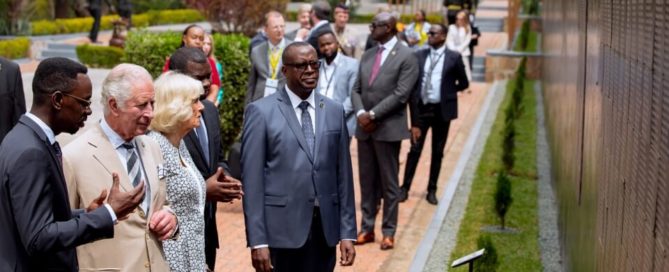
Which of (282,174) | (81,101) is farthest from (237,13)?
(81,101)

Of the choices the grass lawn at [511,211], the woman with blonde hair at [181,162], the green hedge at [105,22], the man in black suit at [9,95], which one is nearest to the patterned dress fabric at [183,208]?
the woman with blonde hair at [181,162]

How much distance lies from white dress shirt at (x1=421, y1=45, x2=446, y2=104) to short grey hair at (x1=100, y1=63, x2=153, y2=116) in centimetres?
762

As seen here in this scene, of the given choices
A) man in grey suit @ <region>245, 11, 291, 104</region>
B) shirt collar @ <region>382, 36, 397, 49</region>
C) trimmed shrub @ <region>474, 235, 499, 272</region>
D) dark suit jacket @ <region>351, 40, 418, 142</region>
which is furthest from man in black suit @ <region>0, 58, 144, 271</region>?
man in grey suit @ <region>245, 11, 291, 104</region>

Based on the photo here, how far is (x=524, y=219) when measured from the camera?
1263 cm

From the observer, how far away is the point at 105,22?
36.7 metres

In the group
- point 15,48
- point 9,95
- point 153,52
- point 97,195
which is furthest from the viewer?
point 15,48

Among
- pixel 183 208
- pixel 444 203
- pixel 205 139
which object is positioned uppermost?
pixel 205 139

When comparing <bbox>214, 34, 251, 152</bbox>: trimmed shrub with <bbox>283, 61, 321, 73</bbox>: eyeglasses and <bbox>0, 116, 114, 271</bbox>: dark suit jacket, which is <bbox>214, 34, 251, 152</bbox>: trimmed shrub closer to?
<bbox>283, 61, 321, 73</bbox>: eyeglasses

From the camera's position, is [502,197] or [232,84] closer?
[502,197]

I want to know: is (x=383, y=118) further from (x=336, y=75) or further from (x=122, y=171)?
(x=122, y=171)

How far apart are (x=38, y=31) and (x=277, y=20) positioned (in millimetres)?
22911

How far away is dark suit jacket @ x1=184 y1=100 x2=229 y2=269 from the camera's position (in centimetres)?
671

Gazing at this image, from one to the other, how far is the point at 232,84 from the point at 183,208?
8.24m

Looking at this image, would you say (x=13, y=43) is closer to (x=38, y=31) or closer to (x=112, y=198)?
(x=38, y=31)
